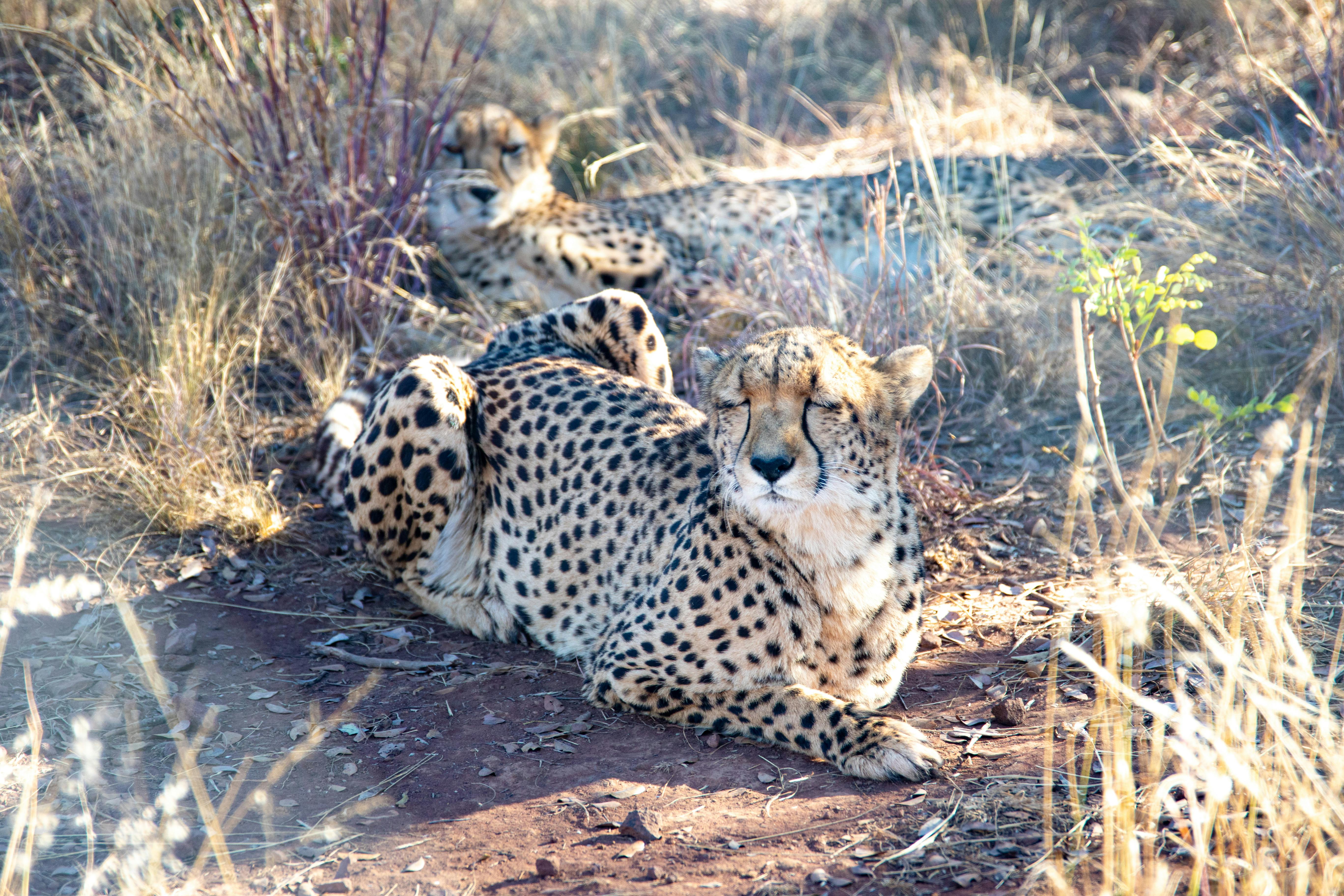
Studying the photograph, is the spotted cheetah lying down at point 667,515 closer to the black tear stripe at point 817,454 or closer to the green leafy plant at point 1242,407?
the black tear stripe at point 817,454

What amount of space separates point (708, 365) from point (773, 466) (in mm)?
489

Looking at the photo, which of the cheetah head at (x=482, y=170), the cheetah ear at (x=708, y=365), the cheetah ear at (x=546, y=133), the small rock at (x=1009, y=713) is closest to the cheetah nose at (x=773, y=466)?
the cheetah ear at (x=708, y=365)

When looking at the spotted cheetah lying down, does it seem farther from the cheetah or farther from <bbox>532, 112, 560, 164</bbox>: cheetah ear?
<bbox>532, 112, 560, 164</bbox>: cheetah ear

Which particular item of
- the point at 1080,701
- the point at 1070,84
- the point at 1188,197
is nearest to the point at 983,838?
the point at 1080,701

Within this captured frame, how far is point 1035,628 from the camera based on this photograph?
137 inches

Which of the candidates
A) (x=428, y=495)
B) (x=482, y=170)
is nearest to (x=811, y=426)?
(x=428, y=495)

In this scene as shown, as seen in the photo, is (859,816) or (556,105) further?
(556,105)

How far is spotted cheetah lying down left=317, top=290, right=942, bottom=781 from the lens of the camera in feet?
9.04

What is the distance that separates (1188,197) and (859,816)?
3.95 metres

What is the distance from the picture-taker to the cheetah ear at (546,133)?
19.6ft

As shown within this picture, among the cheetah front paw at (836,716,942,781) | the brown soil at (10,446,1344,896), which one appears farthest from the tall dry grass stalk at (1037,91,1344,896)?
the cheetah front paw at (836,716,942,781)

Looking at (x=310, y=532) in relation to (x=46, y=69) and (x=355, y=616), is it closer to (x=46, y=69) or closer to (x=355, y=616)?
(x=355, y=616)

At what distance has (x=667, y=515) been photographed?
3393mm

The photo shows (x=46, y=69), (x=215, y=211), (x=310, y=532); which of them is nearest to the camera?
(x=310, y=532)
